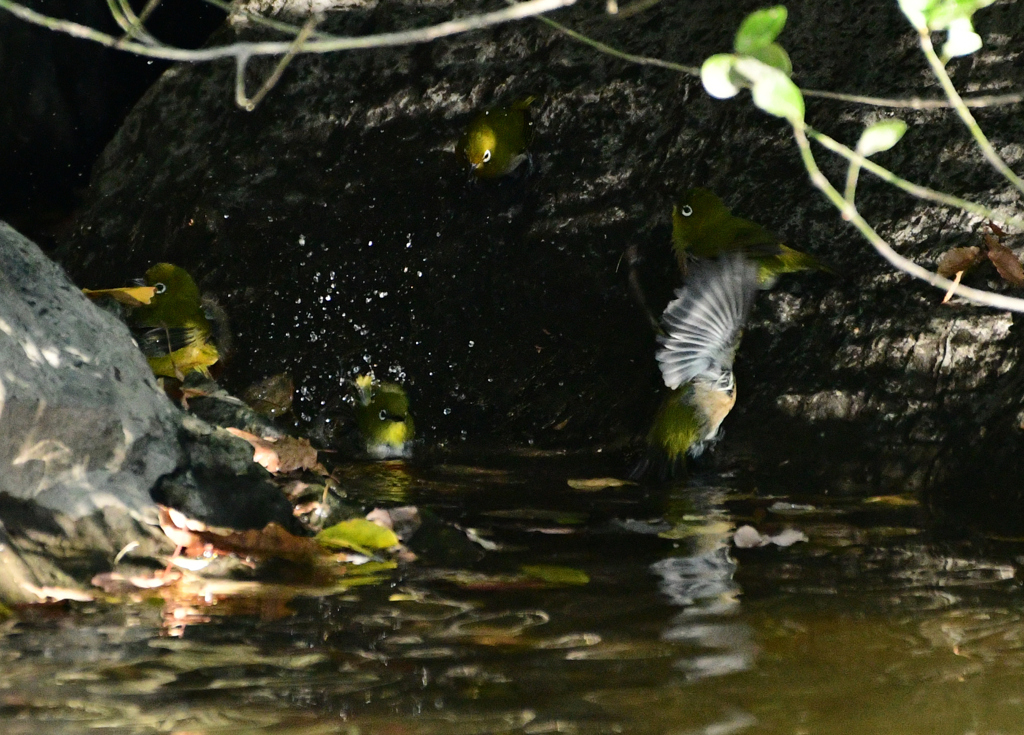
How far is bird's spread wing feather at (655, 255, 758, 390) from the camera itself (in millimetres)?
4527

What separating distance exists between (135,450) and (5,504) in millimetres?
402

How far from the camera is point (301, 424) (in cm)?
544

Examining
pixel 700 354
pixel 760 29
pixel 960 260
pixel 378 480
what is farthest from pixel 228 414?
pixel 760 29

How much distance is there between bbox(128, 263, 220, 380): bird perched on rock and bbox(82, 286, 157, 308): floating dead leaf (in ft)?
0.64

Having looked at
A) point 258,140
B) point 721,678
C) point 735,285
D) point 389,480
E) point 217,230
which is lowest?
point 721,678

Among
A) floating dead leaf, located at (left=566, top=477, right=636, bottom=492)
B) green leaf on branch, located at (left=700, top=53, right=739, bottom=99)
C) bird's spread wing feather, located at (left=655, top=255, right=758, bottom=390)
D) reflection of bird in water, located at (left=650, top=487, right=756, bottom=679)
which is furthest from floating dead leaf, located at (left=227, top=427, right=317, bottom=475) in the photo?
green leaf on branch, located at (left=700, top=53, right=739, bottom=99)

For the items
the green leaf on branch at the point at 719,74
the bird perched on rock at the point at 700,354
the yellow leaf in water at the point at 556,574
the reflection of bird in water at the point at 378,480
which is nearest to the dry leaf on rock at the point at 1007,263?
the bird perched on rock at the point at 700,354

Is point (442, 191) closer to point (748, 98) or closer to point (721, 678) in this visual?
point (748, 98)

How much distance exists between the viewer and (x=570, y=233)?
560cm

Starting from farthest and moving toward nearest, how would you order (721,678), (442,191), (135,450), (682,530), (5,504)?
(442,191), (682,530), (135,450), (5,504), (721,678)

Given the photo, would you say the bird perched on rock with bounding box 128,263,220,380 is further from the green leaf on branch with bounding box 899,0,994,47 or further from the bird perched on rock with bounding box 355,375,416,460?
the green leaf on branch with bounding box 899,0,994,47

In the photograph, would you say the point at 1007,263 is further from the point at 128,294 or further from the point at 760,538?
the point at 128,294

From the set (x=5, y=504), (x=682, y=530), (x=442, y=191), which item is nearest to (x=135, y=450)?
(x=5, y=504)

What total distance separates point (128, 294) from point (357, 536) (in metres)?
1.52
